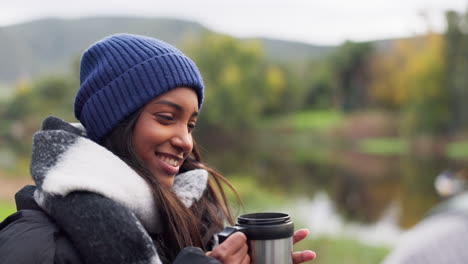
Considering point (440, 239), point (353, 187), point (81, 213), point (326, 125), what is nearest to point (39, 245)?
point (81, 213)

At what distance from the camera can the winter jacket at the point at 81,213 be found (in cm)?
139

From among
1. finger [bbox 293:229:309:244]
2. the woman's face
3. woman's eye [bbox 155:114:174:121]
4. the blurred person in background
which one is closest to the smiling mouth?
the woman's face

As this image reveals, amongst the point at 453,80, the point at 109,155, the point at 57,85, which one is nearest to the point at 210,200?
the point at 109,155

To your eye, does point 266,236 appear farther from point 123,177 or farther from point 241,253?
point 123,177

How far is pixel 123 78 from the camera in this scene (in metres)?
1.70

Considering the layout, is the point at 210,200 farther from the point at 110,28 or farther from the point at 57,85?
the point at 110,28

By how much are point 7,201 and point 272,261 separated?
31.9 ft

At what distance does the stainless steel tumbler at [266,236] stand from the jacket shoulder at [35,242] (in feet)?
1.47

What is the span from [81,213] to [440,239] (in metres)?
3.51

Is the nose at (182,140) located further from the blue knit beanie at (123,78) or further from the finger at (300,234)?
the finger at (300,234)

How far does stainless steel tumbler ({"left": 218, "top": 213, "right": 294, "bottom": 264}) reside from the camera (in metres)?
1.46

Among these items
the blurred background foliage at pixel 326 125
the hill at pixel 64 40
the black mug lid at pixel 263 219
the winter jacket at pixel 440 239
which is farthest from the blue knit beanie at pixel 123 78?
the hill at pixel 64 40

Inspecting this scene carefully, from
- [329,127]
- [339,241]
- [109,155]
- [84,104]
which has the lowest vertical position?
[329,127]

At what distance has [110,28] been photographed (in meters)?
91.2
